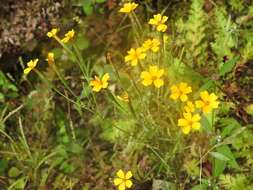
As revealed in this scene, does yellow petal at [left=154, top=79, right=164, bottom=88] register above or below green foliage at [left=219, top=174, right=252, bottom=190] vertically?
above

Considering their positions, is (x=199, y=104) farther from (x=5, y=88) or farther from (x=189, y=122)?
(x=5, y=88)

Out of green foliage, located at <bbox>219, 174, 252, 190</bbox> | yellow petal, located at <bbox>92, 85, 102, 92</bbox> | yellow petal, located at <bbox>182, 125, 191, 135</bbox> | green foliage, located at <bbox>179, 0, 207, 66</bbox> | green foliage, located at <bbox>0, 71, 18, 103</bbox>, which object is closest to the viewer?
yellow petal, located at <bbox>182, 125, 191, 135</bbox>

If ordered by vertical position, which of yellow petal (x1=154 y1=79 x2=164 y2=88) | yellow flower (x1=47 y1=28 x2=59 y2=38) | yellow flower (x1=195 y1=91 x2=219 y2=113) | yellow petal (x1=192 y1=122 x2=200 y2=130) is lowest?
yellow petal (x1=192 y1=122 x2=200 y2=130)

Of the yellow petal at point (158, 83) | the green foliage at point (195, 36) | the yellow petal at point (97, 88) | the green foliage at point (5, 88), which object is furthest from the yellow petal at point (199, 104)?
the green foliage at point (5, 88)

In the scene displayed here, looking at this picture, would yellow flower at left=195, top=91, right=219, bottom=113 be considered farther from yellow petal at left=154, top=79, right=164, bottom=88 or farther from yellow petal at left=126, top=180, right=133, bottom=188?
yellow petal at left=126, top=180, right=133, bottom=188

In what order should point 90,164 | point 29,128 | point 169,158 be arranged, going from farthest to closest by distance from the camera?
1. point 29,128
2. point 90,164
3. point 169,158

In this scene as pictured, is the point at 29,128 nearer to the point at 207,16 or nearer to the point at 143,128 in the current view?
the point at 143,128

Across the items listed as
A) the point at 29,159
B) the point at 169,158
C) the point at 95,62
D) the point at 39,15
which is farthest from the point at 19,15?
the point at 169,158

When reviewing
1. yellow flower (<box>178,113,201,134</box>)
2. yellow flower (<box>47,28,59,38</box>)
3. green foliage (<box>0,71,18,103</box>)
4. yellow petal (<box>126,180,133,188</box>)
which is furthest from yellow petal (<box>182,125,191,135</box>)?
green foliage (<box>0,71,18,103</box>)

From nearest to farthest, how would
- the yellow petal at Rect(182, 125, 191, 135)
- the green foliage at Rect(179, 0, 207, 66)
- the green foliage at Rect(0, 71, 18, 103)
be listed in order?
1. the yellow petal at Rect(182, 125, 191, 135)
2. the green foliage at Rect(179, 0, 207, 66)
3. the green foliage at Rect(0, 71, 18, 103)
